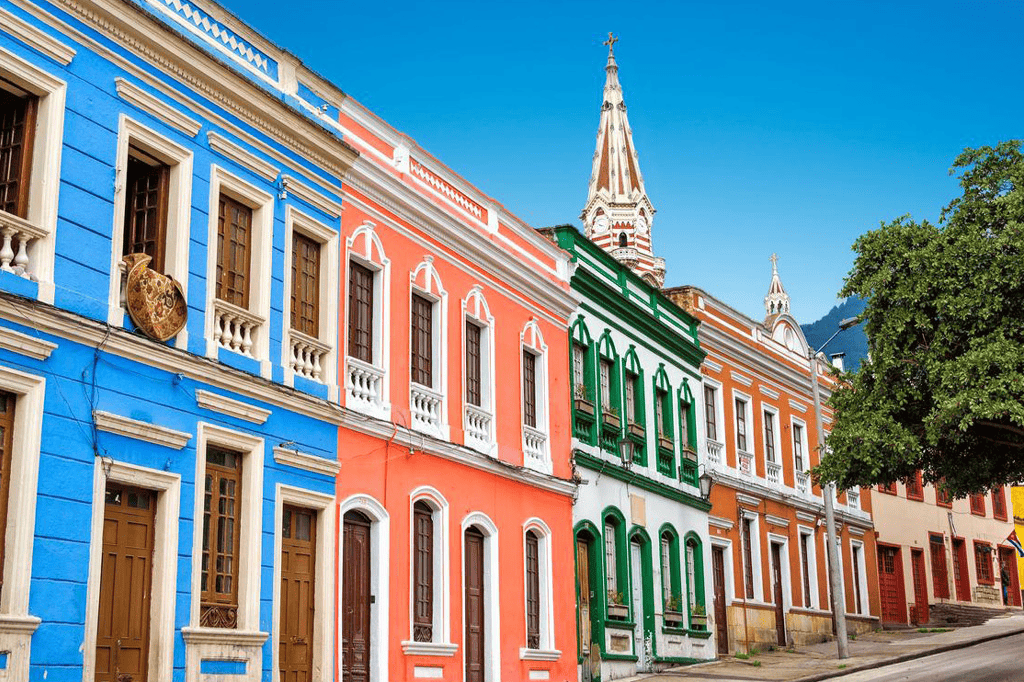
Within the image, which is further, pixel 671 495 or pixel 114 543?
pixel 671 495

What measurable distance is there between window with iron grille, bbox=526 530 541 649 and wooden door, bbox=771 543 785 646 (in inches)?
420

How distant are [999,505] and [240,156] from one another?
3613cm

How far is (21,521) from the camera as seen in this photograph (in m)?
10.4

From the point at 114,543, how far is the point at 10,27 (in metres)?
4.74

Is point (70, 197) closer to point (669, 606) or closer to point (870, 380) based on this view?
point (870, 380)

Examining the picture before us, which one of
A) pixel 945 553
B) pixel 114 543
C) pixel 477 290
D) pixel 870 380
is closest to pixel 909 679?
pixel 870 380

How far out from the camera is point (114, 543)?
37.7ft

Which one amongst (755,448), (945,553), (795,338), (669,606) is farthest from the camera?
(945,553)

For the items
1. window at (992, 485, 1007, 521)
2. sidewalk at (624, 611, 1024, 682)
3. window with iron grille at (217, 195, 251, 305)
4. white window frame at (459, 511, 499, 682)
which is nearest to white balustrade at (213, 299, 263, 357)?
window with iron grille at (217, 195, 251, 305)

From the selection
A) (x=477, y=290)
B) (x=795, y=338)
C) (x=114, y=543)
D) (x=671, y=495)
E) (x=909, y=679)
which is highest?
(x=795, y=338)

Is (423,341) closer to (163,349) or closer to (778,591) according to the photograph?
(163,349)

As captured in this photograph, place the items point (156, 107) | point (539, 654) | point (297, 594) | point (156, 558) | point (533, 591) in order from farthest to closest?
point (533, 591) < point (539, 654) < point (297, 594) < point (156, 107) < point (156, 558)

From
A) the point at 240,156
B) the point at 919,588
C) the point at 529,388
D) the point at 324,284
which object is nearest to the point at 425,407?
the point at 324,284

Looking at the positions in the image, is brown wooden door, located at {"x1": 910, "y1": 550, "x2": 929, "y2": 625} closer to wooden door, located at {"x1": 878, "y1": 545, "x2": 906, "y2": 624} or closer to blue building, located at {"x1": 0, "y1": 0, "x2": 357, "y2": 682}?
wooden door, located at {"x1": 878, "y1": 545, "x2": 906, "y2": 624}
